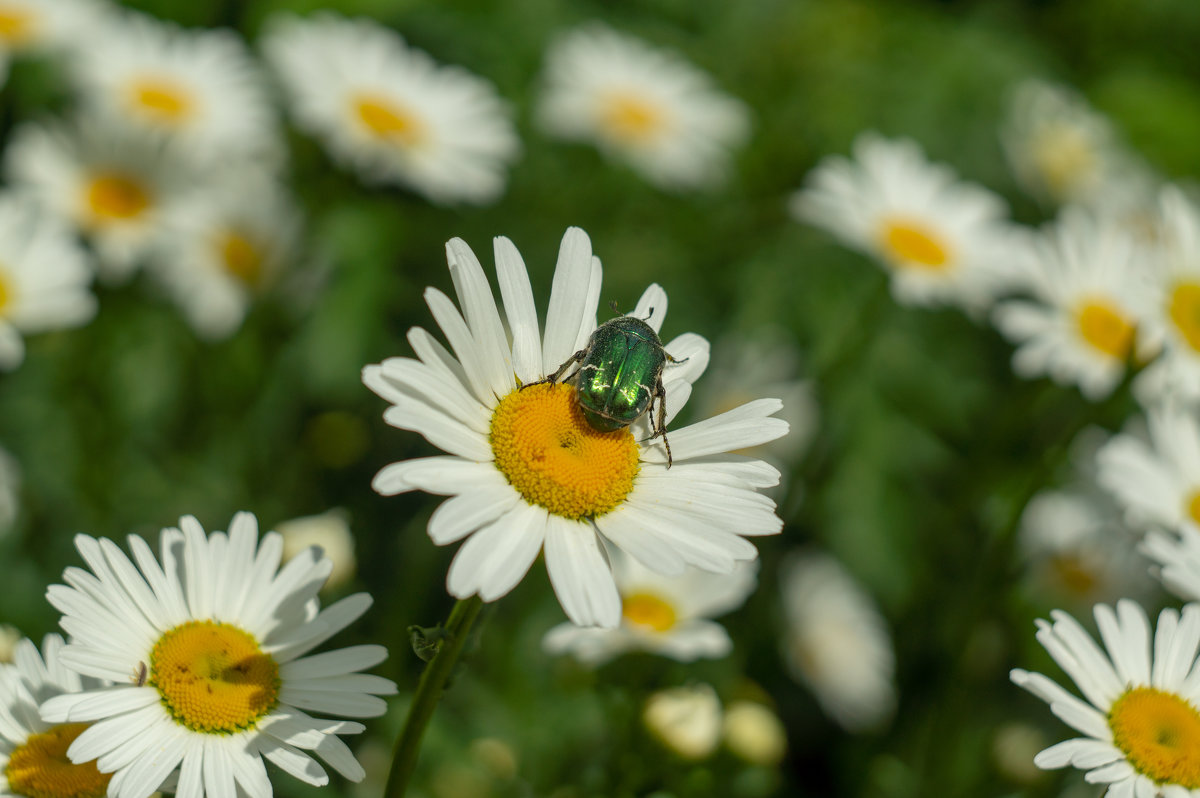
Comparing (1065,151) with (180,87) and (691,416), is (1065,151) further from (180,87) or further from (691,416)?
(180,87)

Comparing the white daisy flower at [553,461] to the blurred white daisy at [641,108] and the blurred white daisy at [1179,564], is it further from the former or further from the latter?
the blurred white daisy at [641,108]

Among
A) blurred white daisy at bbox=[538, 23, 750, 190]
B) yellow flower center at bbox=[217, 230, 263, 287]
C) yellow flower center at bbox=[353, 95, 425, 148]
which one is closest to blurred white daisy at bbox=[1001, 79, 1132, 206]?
blurred white daisy at bbox=[538, 23, 750, 190]

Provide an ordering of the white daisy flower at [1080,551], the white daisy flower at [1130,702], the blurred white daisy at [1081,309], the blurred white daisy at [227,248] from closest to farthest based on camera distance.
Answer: the white daisy flower at [1130,702] → the blurred white daisy at [1081,309] → the blurred white daisy at [227,248] → the white daisy flower at [1080,551]

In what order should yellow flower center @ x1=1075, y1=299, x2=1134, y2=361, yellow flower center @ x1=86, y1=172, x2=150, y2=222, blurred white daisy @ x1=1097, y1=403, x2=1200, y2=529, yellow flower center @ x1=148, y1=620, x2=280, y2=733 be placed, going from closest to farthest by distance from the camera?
1. yellow flower center @ x1=148, y1=620, x2=280, y2=733
2. blurred white daisy @ x1=1097, y1=403, x2=1200, y2=529
3. yellow flower center @ x1=1075, y1=299, x2=1134, y2=361
4. yellow flower center @ x1=86, y1=172, x2=150, y2=222

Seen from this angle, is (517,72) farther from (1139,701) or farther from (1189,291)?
(1139,701)

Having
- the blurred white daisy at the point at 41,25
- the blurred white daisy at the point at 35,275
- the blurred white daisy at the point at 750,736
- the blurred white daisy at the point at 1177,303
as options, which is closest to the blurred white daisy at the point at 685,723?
the blurred white daisy at the point at 750,736

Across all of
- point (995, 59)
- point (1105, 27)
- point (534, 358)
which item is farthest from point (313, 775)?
point (1105, 27)

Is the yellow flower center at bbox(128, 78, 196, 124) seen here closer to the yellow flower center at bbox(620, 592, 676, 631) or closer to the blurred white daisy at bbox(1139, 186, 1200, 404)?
the yellow flower center at bbox(620, 592, 676, 631)
